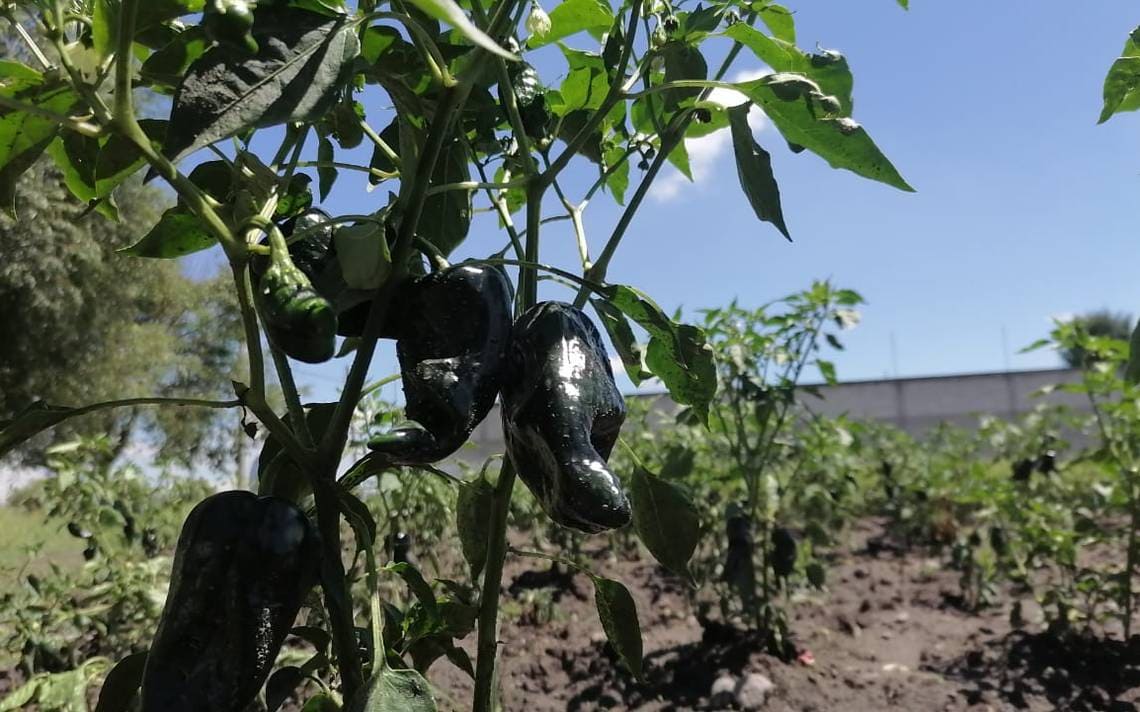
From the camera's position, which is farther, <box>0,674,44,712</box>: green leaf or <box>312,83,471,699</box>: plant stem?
<box>0,674,44,712</box>: green leaf

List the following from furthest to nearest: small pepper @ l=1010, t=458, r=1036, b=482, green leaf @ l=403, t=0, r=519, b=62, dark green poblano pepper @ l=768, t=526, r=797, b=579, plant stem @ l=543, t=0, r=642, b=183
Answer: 1. small pepper @ l=1010, t=458, r=1036, b=482
2. dark green poblano pepper @ l=768, t=526, r=797, b=579
3. plant stem @ l=543, t=0, r=642, b=183
4. green leaf @ l=403, t=0, r=519, b=62

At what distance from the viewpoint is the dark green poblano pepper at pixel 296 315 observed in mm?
483

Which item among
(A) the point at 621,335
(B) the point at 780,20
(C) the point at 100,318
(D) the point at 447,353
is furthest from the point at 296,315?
(C) the point at 100,318

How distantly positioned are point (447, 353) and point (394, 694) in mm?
219

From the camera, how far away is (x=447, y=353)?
0.59 metres

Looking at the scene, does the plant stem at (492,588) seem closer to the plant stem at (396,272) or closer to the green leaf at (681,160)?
the plant stem at (396,272)

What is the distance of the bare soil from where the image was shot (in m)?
1.91

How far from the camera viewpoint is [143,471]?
8.64 feet

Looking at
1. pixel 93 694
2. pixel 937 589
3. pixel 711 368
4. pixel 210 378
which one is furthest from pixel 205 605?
pixel 210 378

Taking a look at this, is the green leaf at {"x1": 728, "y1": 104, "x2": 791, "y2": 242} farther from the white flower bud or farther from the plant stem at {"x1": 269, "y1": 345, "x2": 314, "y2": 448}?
the plant stem at {"x1": 269, "y1": 345, "x2": 314, "y2": 448}

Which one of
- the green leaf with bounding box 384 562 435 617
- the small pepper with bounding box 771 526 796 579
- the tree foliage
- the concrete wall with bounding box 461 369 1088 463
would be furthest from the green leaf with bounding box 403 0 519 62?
the concrete wall with bounding box 461 369 1088 463

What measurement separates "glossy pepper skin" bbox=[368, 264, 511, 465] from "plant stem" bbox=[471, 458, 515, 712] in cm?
15

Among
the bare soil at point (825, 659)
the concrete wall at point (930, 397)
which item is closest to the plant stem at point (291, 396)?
the bare soil at point (825, 659)

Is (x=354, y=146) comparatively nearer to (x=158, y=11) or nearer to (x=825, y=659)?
(x=158, y=11)
